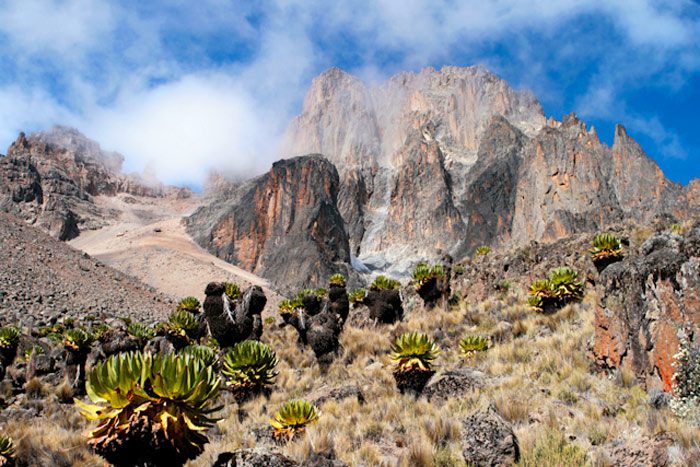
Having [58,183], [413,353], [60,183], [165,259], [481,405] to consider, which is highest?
[60,183]

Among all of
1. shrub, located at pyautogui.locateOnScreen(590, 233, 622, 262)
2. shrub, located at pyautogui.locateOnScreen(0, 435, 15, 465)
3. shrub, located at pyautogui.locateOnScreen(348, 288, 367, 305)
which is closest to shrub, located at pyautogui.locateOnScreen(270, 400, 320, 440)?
shrub, located at pyautogui.locateOnScreen(0, 435, 15, 465)

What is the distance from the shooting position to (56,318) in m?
24.9

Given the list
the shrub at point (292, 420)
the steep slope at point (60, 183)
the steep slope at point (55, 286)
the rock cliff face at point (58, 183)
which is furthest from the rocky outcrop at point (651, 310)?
the rock cliff face at point (58, 183)

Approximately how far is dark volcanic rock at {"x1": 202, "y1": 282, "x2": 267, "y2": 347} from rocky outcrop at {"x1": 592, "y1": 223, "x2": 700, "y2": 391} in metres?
11.3

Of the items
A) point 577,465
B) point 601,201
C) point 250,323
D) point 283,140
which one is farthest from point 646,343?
point 283,140

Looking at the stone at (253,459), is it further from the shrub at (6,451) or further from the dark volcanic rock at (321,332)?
the dark volcanic rock at (321,332)

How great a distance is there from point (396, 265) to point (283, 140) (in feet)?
277

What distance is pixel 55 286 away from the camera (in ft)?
102

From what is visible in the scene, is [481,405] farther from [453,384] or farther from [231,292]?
[231,292]

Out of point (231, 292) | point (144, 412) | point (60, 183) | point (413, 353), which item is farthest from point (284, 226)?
point (144, 412)

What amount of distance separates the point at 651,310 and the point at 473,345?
4.64 m

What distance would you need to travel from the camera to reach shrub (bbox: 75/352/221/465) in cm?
452

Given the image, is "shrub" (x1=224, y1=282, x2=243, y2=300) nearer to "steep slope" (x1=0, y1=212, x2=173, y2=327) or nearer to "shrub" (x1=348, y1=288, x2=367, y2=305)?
"shrub" (x1=348, y1=288, x2=367, y2=305)

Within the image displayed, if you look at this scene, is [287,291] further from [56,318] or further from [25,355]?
[25,355]
